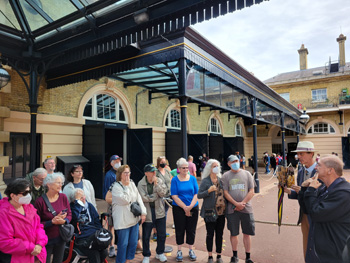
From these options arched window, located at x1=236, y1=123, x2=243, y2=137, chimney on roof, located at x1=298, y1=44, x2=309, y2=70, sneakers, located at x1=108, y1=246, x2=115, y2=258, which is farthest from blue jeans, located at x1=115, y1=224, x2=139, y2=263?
chimney on roof, located at x1=298, y1=44, x2=309, y2=70

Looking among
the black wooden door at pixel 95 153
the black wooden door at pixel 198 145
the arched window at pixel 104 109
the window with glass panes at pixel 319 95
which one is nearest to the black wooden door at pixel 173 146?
the black wooden door at pixel 198 145

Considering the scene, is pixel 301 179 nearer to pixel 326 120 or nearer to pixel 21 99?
pixel 21 99

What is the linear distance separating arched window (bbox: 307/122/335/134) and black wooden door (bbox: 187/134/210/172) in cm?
1586

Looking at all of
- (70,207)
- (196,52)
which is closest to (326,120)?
(196,52)

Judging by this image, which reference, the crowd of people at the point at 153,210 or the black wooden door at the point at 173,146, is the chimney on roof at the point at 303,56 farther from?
the crowd of people at the point at 153,210

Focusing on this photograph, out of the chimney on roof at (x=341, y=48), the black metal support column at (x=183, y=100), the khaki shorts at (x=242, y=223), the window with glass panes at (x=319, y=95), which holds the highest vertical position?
the chimney on roof at (x=341, y=48)

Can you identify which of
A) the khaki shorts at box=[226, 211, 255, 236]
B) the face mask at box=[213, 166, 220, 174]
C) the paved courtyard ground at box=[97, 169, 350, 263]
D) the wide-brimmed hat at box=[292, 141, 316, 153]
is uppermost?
the wide-brimmed hat at box=[292, 141, 316, 153]

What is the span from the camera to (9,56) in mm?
5438

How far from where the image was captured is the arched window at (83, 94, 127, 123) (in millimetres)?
9141

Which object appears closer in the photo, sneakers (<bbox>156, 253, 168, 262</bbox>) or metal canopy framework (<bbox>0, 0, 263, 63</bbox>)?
metal canopy framework (<bbox>0, 0, 263, 63</bbox>)

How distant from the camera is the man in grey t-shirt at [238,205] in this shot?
3885 mm

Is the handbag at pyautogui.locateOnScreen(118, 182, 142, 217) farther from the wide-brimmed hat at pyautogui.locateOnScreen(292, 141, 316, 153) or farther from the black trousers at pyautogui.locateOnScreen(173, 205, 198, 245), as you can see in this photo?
the wide-brimmed hat at pyautogui.locateOnScreen(292, 141, 316, 153)

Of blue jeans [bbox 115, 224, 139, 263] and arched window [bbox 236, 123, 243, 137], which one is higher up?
arched window [bbox 236, 123, 243, 137]

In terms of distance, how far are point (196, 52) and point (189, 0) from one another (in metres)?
2.69
